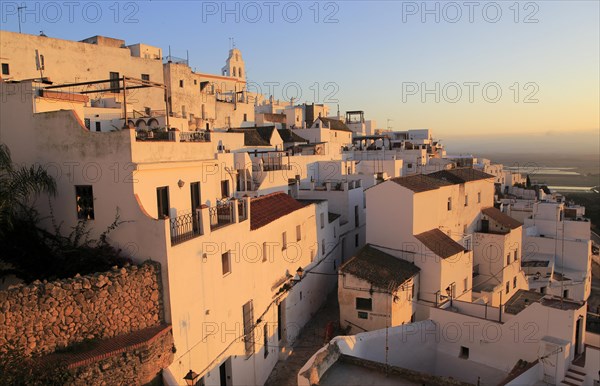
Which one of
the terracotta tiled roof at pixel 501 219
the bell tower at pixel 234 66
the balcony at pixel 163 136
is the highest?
the bell tower at pixel 234 66

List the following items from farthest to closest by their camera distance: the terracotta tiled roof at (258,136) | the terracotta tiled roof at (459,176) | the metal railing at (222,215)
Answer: the terracotta tiled roof at (258,136), the terracotta tiled roof at (459,176), the metal railing at (222,215)

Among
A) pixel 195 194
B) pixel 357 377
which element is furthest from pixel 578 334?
pixel 195 194

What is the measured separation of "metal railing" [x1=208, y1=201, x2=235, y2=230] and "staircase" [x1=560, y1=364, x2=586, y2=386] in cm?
1034

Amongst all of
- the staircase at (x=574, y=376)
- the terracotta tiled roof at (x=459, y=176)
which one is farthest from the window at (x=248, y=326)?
the terracotta tiled roof at (x=459, y=176)

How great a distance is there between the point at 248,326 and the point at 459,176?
17.9 m

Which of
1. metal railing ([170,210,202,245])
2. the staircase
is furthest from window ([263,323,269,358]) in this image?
the staircase

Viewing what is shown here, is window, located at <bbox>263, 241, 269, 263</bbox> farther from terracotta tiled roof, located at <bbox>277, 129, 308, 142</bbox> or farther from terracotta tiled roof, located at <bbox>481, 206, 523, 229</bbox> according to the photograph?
terracotta tiled roof, located at <bbox>277, 129, 308, 142</bbox>

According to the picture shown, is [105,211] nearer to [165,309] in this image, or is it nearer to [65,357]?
[165,309]

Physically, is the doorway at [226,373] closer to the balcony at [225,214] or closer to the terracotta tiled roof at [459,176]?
the balcony at [225,214]

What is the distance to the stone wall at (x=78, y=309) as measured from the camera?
7.48 m

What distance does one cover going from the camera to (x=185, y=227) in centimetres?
1111

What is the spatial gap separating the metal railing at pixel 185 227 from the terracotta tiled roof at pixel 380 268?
27.1 ft

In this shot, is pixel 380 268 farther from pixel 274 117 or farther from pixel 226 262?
pixel 274 117

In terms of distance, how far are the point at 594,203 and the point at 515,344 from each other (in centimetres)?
7017
